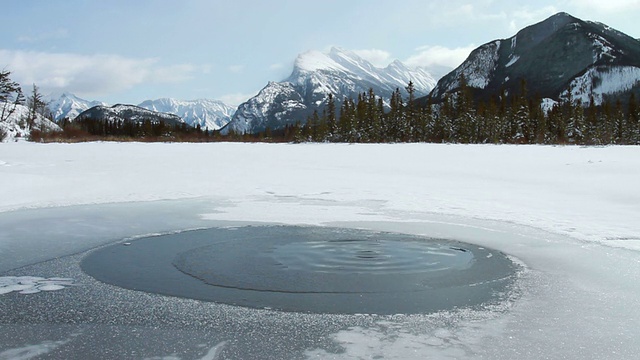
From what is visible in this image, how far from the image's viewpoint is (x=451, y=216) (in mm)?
13008

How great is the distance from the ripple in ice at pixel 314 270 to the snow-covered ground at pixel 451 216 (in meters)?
0.57

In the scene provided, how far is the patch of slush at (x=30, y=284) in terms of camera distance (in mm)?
6270

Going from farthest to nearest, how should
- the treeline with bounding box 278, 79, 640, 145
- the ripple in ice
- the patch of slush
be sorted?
the treeline with bounding box 278, 79, 640, 145
the patch of slush
the ripple in ice

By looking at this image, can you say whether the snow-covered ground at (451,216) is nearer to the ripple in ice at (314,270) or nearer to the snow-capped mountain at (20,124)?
the ripple in ice at (314,270)

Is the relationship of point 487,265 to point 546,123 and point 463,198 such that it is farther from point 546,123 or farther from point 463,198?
point 546,123

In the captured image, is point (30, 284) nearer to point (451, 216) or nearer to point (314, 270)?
point (314, 270)

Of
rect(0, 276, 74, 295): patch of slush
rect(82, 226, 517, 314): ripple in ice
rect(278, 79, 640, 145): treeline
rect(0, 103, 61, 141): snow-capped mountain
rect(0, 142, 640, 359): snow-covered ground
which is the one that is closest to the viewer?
rect(0, 142, 640, 359): snow-covered ground

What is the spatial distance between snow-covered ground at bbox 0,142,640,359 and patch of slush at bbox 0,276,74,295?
36cm

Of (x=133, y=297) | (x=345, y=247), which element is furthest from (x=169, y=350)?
(x=345, y=247)

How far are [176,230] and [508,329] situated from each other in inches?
316

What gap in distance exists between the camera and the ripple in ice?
605cm

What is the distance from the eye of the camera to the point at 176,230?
11.0m

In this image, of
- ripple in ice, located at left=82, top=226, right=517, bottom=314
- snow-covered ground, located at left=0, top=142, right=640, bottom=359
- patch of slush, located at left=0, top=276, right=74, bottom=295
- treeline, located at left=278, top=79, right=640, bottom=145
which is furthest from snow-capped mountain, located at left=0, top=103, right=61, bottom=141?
patch of slush, located at left=0, top=276, right=74, bottom=295

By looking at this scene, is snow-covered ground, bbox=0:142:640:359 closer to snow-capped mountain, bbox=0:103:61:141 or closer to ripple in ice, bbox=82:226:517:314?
ripple in ice, bbox=82:226:517:314
